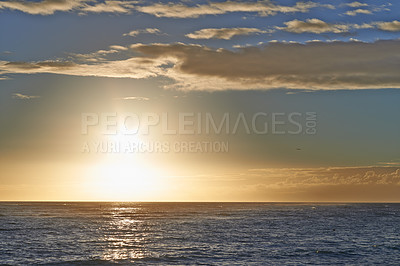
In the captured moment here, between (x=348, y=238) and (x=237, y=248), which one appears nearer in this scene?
(x=237, y=248)

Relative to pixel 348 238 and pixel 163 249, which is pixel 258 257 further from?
pixel 348 238

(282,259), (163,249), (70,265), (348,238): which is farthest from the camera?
(348,238)

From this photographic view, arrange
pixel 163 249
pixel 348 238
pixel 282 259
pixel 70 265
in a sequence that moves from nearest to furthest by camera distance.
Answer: pixel 70 265
pixel 282 259
pixel 163 249
pixel 348 238

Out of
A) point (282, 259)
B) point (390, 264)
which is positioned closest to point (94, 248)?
point (282, 259)

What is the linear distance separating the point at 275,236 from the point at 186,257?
104ft

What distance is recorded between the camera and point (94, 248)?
72438mm

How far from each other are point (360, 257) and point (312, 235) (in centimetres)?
2783

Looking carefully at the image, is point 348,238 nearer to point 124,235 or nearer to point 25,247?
point 124,235

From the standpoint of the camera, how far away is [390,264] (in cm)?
6062

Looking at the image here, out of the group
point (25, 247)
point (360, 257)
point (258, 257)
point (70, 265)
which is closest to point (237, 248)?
point (258, 257)

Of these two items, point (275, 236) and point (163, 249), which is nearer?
point (163, 249)

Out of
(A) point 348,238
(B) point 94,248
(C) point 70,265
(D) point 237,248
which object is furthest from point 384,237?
(C) point 70,265

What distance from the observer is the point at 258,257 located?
63.7 m

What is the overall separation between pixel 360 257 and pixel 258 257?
14291 mm
